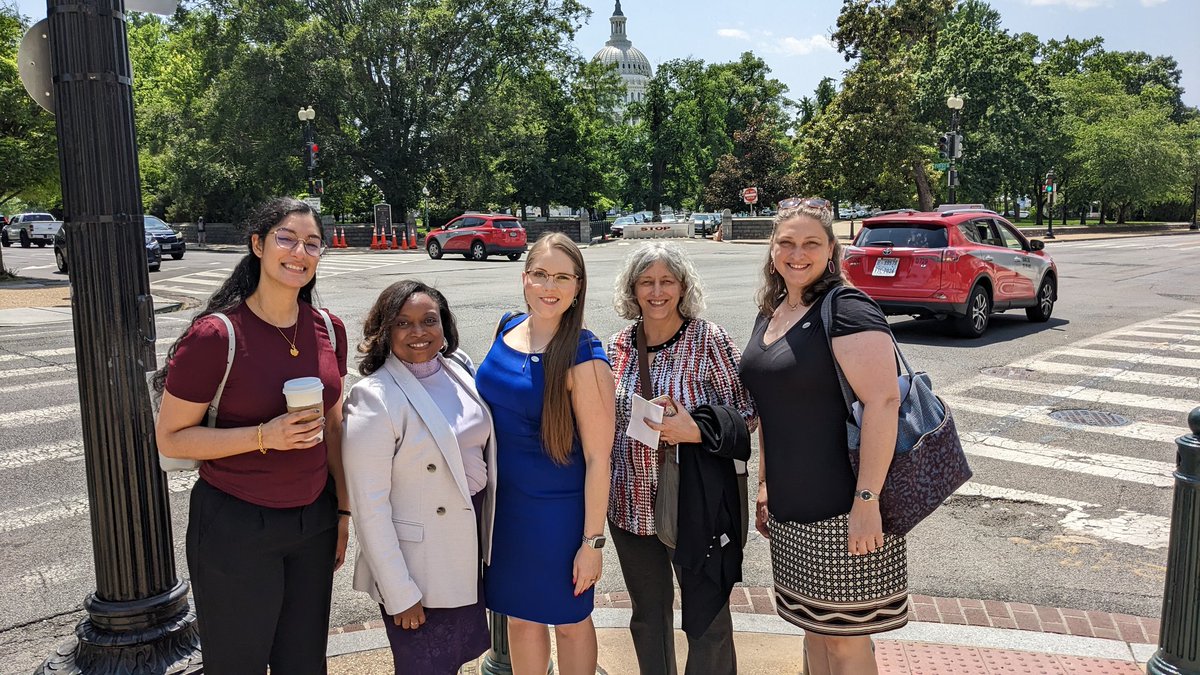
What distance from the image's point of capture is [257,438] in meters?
2.43

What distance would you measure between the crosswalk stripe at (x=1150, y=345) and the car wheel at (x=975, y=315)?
1348 millimetres

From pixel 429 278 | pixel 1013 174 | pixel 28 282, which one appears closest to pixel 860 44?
pixel 1013 174

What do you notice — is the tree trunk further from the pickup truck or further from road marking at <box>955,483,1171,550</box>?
the pickup truck

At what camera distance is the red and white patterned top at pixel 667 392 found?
3.04m

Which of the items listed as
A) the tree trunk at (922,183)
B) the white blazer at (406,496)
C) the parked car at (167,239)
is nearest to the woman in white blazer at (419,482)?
the white blazer at (406,496)

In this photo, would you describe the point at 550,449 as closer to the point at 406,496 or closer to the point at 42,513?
the point at 406,496

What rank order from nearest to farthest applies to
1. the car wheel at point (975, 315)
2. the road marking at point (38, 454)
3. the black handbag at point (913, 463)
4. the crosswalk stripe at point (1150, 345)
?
the black handbag at point (913, 463) → the road marking at point (38, 454) → the crosswalk stripe at point (1150, 345) → the car wheel at point (975, 315)

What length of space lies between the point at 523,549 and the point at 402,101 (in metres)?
39.4

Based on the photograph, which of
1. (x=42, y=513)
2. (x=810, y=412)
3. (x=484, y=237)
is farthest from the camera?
(x=484, y=237)

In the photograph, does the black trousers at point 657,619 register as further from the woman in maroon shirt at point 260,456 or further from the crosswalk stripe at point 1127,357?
the crosswalk stripe at point 1127,357

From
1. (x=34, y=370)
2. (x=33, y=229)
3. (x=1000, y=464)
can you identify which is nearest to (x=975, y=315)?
(x=1000, y=464)

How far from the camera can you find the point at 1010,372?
9781 mm

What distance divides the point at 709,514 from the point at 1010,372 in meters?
8.08

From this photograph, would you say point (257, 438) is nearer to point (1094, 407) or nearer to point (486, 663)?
point (486, 663)
